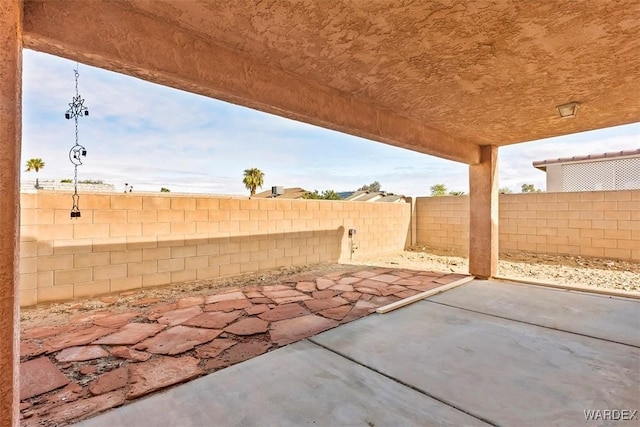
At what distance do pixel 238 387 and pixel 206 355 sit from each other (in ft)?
1.97

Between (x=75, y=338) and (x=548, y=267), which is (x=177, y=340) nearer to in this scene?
(x=75, y=338)

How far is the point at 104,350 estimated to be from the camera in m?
2.35

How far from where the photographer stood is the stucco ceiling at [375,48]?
1572 mm

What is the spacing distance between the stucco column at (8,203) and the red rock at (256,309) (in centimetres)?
219

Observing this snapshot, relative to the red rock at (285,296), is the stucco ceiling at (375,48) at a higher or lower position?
higher

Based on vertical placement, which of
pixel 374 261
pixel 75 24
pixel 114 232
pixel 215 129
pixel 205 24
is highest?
pixel 215 129

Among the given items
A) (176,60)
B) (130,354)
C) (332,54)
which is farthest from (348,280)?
(176,60)

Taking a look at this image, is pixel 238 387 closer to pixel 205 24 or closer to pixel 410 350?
pixel 410 350

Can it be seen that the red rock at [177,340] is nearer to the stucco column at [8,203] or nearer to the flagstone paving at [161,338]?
the flagstone paving at [161,338]

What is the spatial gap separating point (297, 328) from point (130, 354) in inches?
54.0

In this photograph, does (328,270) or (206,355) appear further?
(328,270)

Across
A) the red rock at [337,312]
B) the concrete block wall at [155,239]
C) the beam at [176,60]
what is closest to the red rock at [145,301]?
the concrete block wall at [155,239]

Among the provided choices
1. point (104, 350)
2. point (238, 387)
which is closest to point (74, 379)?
point (104, 350)

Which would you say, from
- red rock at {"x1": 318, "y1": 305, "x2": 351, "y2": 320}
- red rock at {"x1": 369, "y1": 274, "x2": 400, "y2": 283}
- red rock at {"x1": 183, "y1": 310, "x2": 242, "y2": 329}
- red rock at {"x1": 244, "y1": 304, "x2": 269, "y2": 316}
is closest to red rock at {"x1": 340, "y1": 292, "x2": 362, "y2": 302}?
red rock at {"x1": 318, "y1": 305, "x2": 351, "y2": 320}
